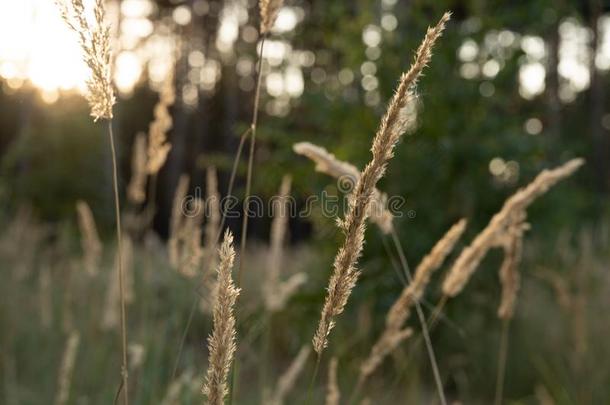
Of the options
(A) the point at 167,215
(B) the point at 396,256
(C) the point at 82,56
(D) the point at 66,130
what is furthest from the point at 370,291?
(A) the point at 167,215

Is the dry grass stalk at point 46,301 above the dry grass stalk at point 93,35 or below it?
below

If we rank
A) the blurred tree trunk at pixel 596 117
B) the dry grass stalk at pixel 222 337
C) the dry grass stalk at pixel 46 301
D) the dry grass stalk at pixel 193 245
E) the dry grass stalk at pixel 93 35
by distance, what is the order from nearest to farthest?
1. the dry grass stalk at pixel 222 337
2. the dry grass stalk at pixel 93 35
3. the dry grass stalk at pixel 193 245
4. the dry grass stalk at pixel 46 301
5. the blurred tree trunk at pixel 596 117

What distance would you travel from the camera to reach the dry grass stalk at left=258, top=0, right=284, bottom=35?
142 cm

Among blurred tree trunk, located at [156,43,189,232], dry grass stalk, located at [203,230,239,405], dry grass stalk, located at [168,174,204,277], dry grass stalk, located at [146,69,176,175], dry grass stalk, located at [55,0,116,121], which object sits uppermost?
dry grass stalk, located at [55,0,116,121]

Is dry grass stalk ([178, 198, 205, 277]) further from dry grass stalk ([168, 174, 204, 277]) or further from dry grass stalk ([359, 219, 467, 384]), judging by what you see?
dry grass stalk ([359, 219, 467, 384])

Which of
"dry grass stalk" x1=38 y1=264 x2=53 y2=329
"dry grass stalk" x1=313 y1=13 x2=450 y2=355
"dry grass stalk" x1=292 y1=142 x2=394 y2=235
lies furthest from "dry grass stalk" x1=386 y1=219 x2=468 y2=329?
"dry grass stalk" x1=38 y1=264 x2=53 y2=329

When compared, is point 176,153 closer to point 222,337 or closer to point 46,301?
point 46,301

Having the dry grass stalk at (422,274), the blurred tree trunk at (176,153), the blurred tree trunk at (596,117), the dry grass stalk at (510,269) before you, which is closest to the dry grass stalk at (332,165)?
the dry grass stalk at (422,274)

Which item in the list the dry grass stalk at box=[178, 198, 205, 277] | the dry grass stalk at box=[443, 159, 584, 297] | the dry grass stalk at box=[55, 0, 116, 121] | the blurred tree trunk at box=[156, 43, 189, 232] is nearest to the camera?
the dry grass stalk at box=[55, 0, 116, 121]

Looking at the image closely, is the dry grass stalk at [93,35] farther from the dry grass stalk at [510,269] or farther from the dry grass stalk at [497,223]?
the dry grass stalk at [510,269]

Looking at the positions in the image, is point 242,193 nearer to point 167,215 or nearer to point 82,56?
point 82,56

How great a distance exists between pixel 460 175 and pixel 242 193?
1.71 m

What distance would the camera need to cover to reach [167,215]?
23594 millimetres

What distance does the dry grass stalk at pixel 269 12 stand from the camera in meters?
1.42
